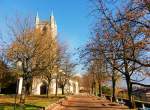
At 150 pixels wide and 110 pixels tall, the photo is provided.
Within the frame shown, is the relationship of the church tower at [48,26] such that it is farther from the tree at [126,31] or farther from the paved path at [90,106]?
the tree at [126,31]

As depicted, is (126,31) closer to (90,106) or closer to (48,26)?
(90,106)

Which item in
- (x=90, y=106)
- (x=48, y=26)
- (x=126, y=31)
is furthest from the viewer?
(x=48, y=26)

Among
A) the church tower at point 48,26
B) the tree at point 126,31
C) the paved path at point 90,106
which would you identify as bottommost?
the paved path at point 90,106

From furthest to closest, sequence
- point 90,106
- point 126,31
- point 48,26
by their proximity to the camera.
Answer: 1. point 48,26
2. point 90,106
3. point 126,31

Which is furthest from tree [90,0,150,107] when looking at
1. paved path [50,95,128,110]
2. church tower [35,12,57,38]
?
church tower [35,12,57,38]

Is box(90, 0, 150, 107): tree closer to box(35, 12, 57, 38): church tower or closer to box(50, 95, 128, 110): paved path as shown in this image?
box(50, 95, 128, 110): paved path

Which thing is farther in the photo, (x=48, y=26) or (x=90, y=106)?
(x=48, y=26)

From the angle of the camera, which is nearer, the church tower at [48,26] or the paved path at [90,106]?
the paved path at [90,106]

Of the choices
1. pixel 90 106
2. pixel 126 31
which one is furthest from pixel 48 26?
pixel 126 31

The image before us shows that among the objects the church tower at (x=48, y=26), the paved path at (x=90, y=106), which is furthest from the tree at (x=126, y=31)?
the church tower at (x=48, y=26)

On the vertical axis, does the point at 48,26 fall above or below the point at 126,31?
above

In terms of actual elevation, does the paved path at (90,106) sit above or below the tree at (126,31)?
below

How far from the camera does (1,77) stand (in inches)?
2692

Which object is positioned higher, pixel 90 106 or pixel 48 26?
pixel 48 26
